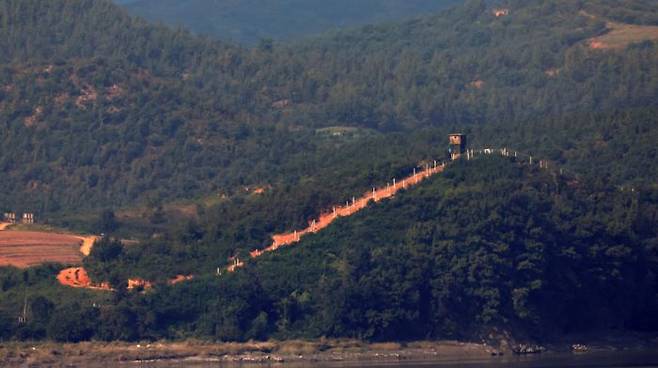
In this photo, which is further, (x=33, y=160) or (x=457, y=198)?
(x=33, y=160)

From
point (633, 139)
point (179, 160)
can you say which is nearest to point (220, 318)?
point (633, 139)

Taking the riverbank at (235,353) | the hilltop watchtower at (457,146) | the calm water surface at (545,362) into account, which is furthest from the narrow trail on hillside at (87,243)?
the calm water surface at (545,362)

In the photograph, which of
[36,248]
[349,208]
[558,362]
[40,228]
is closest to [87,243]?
[36,248]

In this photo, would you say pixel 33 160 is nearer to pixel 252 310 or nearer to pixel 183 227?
pixel 183 227

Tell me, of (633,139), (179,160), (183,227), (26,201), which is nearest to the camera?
(183,227)

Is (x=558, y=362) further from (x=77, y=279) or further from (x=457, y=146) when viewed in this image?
(x=77, y=279)

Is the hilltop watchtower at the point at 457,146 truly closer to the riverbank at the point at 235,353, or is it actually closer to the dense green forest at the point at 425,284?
the dense green forest at the point at 425,284

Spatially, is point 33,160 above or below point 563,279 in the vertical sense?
above
